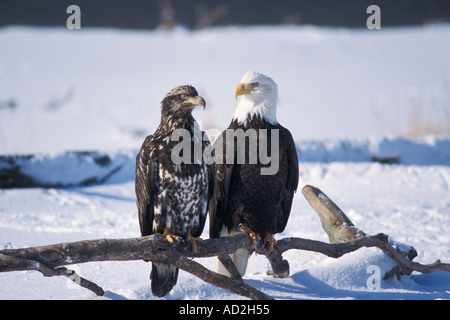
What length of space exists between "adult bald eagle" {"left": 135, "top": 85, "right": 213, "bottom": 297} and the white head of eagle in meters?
0.53

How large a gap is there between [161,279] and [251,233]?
62 centimetres

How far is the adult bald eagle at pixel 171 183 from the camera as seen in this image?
3.17m

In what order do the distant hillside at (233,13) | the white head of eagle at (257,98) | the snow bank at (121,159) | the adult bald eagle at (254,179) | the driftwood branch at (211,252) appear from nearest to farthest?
the driftwood branch at (211,252) < the adult bald eagle at (254,179) < the white head of eagle at (257,98) < the snow bank at (121,159) < the distant hillside at (233,13)

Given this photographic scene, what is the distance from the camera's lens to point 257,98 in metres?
3.74

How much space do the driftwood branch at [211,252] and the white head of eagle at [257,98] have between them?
Result: 1.96 feet

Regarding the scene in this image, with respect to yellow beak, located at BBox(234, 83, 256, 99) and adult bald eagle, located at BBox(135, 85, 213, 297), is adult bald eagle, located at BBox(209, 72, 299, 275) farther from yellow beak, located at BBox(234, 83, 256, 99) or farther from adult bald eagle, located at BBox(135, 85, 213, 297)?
adult bald eagle, located at BBox(135, 85, 213, 297)

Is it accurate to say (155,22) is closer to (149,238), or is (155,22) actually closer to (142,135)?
(142,135)

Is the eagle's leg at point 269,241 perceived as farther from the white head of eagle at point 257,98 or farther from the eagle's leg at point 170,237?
the white head of eagle at point 257,98

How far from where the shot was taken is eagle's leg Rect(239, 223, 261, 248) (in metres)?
3.46

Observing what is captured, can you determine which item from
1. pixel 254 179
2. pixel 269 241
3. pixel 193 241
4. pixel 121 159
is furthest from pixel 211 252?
pixel 121 159

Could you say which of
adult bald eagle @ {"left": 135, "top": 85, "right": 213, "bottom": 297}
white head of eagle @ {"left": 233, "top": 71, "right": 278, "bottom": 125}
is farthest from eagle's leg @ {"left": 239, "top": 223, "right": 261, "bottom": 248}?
white head of eagle @ {"left": 233, "top": 71, "right": 278, "bottom": 125}

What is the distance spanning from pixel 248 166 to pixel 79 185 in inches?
94.4

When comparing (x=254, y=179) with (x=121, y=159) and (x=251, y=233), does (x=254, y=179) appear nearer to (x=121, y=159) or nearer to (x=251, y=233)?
(x=251, y=233)

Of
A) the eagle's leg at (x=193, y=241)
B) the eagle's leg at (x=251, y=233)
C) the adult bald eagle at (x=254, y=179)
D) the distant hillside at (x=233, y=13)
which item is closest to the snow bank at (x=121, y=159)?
the adult bald eagle at (x=254, y=179)
